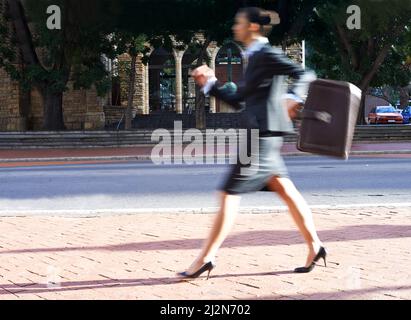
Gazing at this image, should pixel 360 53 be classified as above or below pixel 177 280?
above

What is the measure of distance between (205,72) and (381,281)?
1989mm

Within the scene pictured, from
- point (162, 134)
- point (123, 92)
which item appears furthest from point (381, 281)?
point (123, 92)

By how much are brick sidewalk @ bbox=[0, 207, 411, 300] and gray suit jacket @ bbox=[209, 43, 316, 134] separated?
117 centimetres

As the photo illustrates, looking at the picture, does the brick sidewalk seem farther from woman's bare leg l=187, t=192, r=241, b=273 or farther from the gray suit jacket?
the gray suit jacket

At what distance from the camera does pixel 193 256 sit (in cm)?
572

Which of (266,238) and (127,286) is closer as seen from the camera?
(127,286)

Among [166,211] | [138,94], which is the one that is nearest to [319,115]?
[166,211]

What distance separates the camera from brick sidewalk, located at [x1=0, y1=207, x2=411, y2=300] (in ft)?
14.7

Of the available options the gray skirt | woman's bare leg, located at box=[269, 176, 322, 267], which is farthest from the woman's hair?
woman's bare leg, located at box=[269, 176, 322, 267]

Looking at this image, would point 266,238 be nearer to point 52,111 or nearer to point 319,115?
point 319,115

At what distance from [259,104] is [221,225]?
93cm

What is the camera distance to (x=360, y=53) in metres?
31.7

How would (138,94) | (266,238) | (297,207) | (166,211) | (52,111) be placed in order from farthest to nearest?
(138,94)
(52,111)
(166,211)
(266,238)
(297,207)
